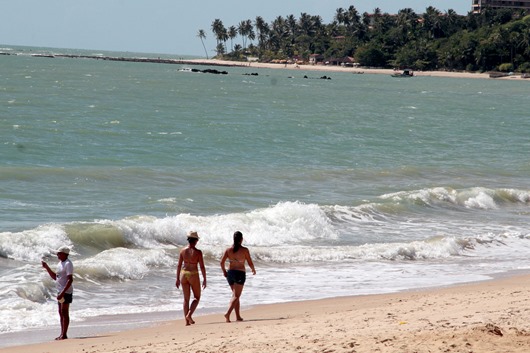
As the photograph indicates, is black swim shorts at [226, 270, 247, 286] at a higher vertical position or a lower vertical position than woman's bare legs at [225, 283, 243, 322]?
higher

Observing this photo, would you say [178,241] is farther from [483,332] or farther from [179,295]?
[483,332]

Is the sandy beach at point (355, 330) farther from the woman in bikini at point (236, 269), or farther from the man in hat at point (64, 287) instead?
the woman in bikini at point (236, 269)

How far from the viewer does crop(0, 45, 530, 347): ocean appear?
15.3 m

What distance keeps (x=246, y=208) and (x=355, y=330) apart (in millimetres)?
13596

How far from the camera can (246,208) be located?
23734mm

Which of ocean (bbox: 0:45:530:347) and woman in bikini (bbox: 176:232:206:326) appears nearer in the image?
woman in bikini (bbox: 176:232:206:326)

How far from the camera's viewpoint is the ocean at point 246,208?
15320 mm

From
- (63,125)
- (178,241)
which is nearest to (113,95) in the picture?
(63,125)

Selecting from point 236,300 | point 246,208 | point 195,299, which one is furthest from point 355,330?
point 246,208

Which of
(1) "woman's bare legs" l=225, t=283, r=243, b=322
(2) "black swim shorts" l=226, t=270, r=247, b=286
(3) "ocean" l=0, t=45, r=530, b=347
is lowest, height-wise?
(3) "ocean" l=0, t=45, r=530, b=347

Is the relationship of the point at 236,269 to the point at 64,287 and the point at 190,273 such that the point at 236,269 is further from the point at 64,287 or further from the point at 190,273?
the point at 64,287

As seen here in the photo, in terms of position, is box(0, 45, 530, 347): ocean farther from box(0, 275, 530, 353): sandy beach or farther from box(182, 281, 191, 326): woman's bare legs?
box(0, 275, 530, 353): sandy beach

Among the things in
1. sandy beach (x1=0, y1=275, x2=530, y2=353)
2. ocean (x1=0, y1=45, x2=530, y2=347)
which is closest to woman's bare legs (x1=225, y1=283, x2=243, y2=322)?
sandy beach (x1=0, y1=275, x2=530, y2=353)

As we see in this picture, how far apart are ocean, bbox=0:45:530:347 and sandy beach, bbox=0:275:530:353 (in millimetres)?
1038
